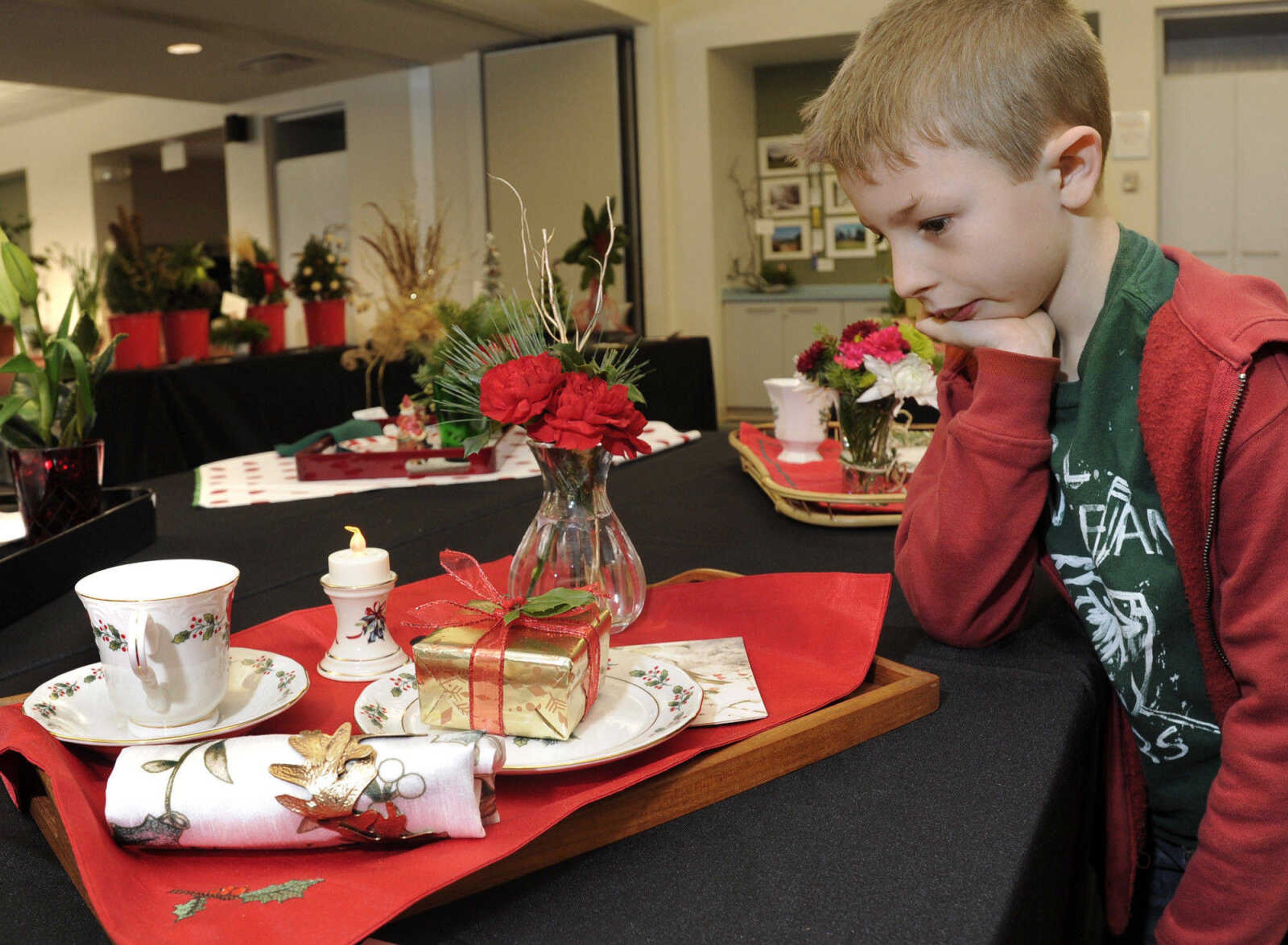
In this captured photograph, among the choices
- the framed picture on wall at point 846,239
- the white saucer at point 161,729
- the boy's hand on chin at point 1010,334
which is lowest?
the white saucer at point 161,729

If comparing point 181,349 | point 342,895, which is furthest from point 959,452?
point 181,349

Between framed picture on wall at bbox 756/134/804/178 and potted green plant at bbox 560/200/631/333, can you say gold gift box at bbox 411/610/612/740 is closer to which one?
potted green plant at bbox 560/200/631/333

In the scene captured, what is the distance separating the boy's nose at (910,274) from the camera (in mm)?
833

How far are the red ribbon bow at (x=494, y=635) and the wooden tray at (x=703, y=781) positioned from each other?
10cm

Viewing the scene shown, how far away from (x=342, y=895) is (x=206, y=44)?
22.8 feet

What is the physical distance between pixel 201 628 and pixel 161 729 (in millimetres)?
72

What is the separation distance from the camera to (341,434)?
2164 mm

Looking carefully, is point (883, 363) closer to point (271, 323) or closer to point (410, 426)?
point (410, 426)

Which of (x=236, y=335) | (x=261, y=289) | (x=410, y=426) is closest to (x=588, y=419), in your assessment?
(x=410, y=426)

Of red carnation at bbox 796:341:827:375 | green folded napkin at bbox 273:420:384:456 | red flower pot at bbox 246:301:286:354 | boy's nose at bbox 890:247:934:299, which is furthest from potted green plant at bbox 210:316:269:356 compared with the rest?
boy's nose at bbox 890:247:934:299

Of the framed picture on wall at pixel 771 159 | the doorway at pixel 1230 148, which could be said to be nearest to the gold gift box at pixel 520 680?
the doorway at pixel 1230 148

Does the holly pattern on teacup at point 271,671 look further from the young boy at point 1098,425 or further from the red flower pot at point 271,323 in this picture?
the red flower pot at point 271,323

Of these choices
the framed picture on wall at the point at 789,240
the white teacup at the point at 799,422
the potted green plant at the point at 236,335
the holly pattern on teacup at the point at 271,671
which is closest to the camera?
the holly pattern on teacup at the point at 271,671

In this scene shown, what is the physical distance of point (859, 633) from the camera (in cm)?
90
